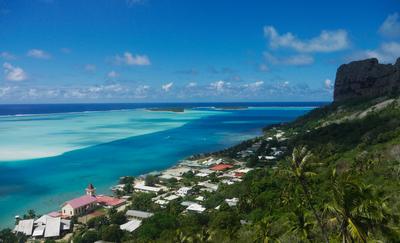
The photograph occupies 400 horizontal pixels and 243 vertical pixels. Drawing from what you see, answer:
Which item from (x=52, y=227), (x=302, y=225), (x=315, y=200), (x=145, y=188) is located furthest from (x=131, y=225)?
(x=302, y=225)

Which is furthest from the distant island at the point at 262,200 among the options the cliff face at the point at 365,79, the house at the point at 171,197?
the cliff face at the point at 365,79

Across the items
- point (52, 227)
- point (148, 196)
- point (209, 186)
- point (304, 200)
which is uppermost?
point (304, 200)

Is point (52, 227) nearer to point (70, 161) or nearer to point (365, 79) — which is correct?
point (70, 161)

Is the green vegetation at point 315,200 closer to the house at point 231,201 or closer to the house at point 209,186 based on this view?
the house at point 231,201


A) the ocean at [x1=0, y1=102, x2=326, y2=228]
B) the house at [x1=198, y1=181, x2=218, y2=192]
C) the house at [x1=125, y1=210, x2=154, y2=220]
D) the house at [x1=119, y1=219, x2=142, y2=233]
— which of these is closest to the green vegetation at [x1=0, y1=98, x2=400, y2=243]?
the house at [x1=125, y1=210, x2=154, y2=220]

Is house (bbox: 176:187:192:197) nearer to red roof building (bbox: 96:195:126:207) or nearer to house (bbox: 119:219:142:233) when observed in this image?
red roof building (bbox: 96:195:126:207)

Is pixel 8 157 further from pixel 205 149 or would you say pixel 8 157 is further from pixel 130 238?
pixel 130 238

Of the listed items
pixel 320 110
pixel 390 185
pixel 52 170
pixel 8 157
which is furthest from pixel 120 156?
pixel 320 110
